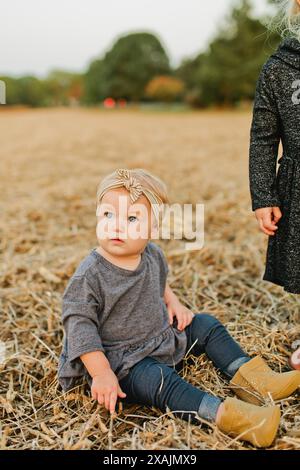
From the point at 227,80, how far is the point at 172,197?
82.4 ft

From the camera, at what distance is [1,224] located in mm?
3826

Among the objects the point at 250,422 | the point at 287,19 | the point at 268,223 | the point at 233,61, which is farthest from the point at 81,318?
the point at 233,61

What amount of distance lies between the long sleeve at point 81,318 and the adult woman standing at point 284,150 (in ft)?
2.28

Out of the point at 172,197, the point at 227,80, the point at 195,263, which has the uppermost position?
the point at 227,80

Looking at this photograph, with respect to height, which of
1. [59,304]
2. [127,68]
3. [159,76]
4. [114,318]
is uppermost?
[127,68]

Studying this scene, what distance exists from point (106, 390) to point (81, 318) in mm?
240

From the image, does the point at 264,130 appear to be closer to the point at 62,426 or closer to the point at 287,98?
the point at 287,98

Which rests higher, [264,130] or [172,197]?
[264,130]

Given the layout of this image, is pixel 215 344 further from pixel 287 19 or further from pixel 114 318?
pixel 287 19

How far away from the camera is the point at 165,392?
5.47 feet

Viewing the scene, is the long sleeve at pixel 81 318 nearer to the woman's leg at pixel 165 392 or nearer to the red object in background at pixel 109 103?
the woman's leg at pixel 165 392

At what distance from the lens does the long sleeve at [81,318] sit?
1.70 meters

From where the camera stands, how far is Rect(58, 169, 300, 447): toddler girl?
5.48 ft

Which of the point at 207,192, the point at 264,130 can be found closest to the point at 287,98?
the point at 264,130
